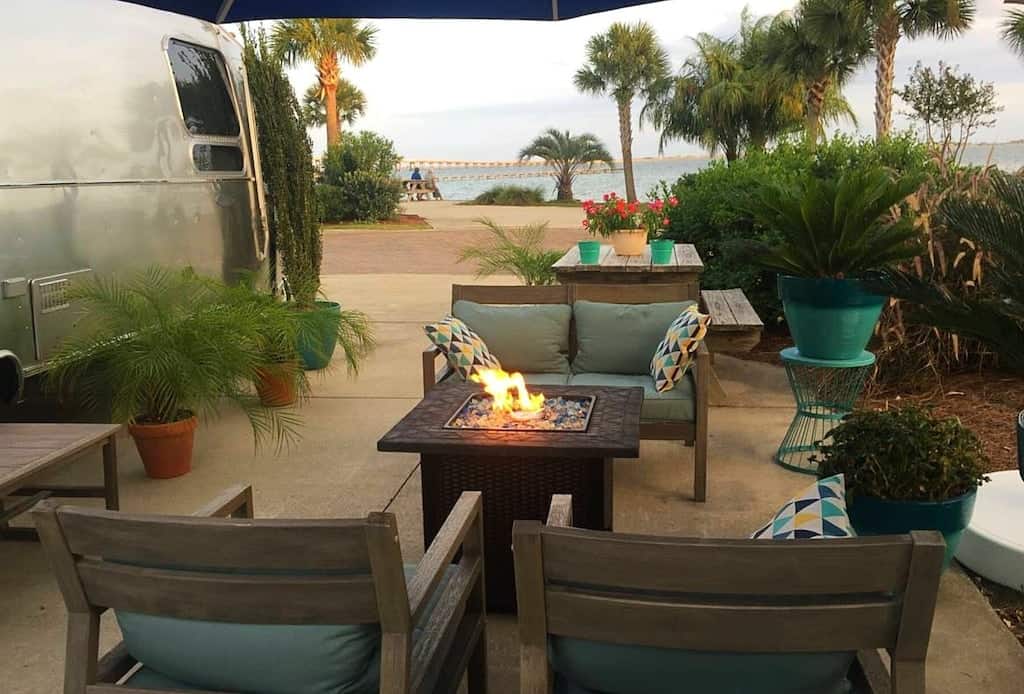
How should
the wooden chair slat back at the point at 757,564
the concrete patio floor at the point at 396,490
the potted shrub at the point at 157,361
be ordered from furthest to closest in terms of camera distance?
1. the potted shrub at the point at 157,361
2. the concrete patio floor at the point at 396,490
3. the wooden chair slat back at the point at 757,564

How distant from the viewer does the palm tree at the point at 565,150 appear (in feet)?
141

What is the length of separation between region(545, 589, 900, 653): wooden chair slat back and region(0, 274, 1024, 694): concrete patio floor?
1396 millimetres

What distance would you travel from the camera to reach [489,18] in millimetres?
3818

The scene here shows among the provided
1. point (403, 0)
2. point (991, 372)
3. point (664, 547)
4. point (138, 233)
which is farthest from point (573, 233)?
point (664, 547)

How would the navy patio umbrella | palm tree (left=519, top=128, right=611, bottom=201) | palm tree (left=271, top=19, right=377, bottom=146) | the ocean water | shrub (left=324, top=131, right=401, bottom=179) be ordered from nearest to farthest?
the navy patio umbrella < shrub (left=324, top=131, right=401, bottom=179) < palm tree (left=271, top=19, right=377, bottom=146) < palm tree (left=519, top=128, right=611, bottom=201) < the ocean water

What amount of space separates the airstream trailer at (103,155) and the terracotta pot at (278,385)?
0.81 metres

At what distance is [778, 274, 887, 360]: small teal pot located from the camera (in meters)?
4.82

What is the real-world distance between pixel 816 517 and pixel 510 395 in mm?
1869

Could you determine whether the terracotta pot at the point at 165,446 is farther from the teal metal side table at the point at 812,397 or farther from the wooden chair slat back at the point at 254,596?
the wooden chair slat back at the point at 254,596

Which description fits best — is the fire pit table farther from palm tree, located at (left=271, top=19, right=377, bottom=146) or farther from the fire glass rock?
palm tree, located at (left=271, top=19, right=377, bottom=146)

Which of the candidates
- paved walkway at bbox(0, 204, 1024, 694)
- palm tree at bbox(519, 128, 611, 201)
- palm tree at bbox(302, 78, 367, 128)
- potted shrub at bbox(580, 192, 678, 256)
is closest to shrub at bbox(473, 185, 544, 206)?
palm tree at bbox(519, 128, 611, 201)

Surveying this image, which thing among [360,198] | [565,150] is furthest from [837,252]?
[565,150]

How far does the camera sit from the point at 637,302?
5.32 m

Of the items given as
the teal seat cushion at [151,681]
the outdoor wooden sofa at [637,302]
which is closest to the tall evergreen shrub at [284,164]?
the outdoor wooden sofa at [637,302]
